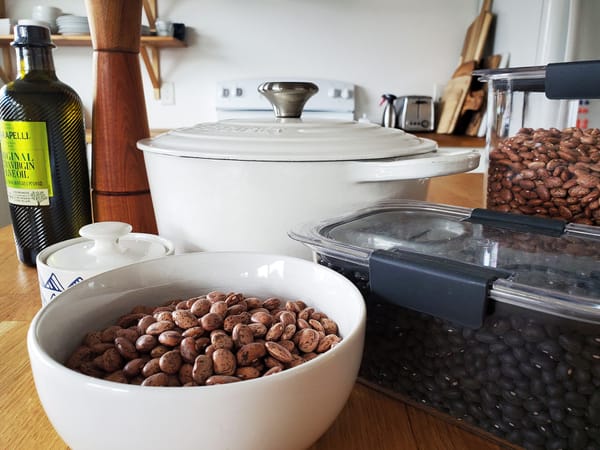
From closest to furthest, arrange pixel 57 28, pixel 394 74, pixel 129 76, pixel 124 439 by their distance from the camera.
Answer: pixel 124 439, pixel 129 76, pixel 57 28, pixel 394 74

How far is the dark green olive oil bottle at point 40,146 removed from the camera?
0.58 meters

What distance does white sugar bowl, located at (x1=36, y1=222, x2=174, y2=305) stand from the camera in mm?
448

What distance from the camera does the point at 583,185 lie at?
513mm

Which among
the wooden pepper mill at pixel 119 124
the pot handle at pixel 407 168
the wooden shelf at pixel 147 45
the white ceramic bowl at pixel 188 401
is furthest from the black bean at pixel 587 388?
the wooden shelf at pixel 147 45

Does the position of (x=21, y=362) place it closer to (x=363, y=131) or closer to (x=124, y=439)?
(x=124, y=439)

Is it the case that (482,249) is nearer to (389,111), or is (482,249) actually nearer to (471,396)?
(471,396)

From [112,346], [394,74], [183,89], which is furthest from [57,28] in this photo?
[112,346]

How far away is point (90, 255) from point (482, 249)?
0.36 meters

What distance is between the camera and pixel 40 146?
59 centimetres

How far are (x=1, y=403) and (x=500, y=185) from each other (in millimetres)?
528

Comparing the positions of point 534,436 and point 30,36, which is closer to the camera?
point 534,436

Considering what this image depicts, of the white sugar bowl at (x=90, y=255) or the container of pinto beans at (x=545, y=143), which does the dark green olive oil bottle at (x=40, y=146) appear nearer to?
the white sugar bowl at (x=90, y=255)

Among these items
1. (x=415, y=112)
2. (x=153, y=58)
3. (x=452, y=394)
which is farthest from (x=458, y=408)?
(x=153, y=58)

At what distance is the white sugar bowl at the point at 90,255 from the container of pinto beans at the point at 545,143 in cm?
38
